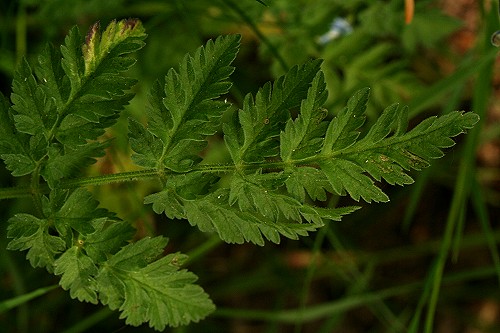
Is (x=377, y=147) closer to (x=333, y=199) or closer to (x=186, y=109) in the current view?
(x=186, y=109)

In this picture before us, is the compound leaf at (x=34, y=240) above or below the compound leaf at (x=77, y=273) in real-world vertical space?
above

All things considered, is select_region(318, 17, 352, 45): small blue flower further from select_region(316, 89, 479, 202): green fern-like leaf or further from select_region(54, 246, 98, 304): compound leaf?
select_region(54, 246, 98, 304): compound leaf

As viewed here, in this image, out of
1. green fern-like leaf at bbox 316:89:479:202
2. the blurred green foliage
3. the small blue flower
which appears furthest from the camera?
the small blue flower

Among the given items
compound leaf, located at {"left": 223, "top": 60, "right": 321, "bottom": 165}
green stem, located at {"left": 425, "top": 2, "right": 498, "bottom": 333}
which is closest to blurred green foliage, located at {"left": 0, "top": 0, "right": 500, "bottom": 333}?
green stem, located at {"left": 425, "top": 2, "right": 498, "bottom": 333}

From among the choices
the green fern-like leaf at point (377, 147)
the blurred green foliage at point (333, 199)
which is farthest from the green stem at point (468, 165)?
the green fern-like leaf at point (377, 147)

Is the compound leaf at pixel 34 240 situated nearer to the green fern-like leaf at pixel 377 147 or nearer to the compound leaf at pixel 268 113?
the compound leaf at pixel 268 113

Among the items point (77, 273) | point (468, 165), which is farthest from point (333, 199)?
point (77, 273)

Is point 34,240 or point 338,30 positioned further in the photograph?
point 338,30

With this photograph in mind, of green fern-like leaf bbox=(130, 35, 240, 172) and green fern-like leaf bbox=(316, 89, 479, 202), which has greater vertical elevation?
green fern-like leaf bbox=(130, 35, 240, 172)

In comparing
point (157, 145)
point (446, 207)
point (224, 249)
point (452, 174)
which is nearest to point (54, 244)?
point (157, 145)

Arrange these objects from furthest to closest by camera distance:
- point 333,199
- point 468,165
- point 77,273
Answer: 1. point 333,199
2. point 468,165
3. point 77,273

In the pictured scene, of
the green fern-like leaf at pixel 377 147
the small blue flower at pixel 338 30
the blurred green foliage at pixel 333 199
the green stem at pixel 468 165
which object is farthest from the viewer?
the small blue flower at pixel 338 30
